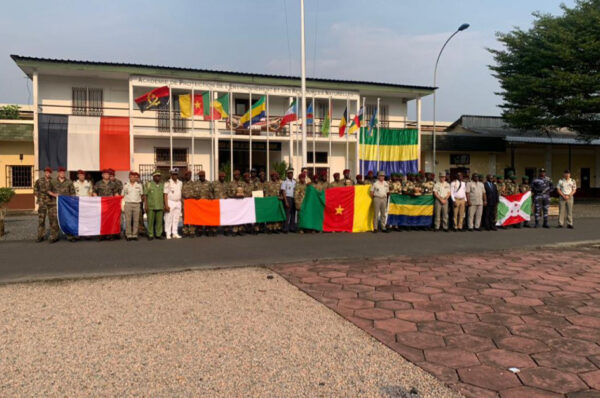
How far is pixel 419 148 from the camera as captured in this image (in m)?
25.5

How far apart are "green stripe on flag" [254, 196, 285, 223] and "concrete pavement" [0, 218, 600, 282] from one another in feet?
2.22

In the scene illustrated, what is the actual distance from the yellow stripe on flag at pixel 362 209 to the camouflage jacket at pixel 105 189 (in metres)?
6.46

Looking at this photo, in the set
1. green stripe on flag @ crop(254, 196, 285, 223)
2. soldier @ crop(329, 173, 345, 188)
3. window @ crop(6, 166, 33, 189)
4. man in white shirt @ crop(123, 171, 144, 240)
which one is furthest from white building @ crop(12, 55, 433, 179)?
man in white shirt @ crop(123, 171, 144, 240)

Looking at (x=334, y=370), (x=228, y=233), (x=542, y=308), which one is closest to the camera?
(x=334, y=370)

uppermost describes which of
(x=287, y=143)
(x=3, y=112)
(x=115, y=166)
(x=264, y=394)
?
(x=3, y=112)

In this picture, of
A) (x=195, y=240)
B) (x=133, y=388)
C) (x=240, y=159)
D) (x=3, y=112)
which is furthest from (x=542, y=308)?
(x=3, y=112)

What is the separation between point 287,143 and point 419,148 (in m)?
8.03

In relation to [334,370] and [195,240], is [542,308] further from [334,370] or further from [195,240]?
[195,240]

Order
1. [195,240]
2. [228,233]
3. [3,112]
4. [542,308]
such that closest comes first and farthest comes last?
[542,308] → [195,240] → [228,233] → [3,112]

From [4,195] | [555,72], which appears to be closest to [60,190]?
[4,195]

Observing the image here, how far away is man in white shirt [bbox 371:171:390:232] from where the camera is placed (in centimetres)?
1172

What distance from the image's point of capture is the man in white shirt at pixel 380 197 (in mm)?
11719

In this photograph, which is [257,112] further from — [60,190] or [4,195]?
[4,195]

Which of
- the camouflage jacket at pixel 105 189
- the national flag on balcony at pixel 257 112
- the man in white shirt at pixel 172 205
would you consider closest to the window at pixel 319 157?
the national flag on balcony at pixel 257 112
